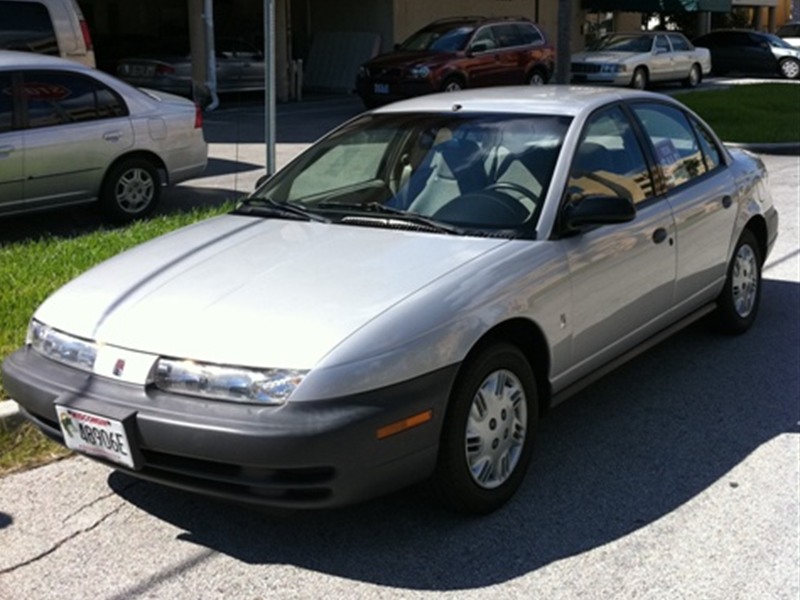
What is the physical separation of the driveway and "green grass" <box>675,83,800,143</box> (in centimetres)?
1143

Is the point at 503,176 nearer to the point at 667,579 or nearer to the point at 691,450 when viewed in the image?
the point at 691,450

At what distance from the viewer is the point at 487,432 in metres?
4.04

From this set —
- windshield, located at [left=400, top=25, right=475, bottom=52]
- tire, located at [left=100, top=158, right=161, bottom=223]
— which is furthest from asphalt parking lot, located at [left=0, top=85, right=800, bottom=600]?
windshield, located at [left=400, top=25, right=475, bottom=52]

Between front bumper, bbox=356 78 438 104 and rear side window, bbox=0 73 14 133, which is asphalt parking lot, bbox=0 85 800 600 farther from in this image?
front bumper, bbox=356 78 438 104

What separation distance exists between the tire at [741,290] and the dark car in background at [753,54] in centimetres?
2654

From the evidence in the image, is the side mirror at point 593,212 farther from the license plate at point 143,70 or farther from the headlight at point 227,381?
the license plate at point 143,70

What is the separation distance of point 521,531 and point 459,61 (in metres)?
15.6

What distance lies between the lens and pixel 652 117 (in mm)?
5684

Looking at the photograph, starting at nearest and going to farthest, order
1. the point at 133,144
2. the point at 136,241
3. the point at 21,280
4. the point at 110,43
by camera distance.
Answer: the point at 21,280 → the point at 136,241 → the point at 133,144 → the point at 110,43

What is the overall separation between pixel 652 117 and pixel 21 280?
400 centimetres

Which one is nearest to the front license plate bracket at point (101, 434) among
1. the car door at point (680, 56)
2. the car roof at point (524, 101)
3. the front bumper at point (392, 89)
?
the car roof at point (524, 101)

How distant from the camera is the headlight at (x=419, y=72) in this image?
18125mm

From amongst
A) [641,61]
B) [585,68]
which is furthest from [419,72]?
[641,61]

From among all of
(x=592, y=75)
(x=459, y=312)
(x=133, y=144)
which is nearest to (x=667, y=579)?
(x=459, y=312)
